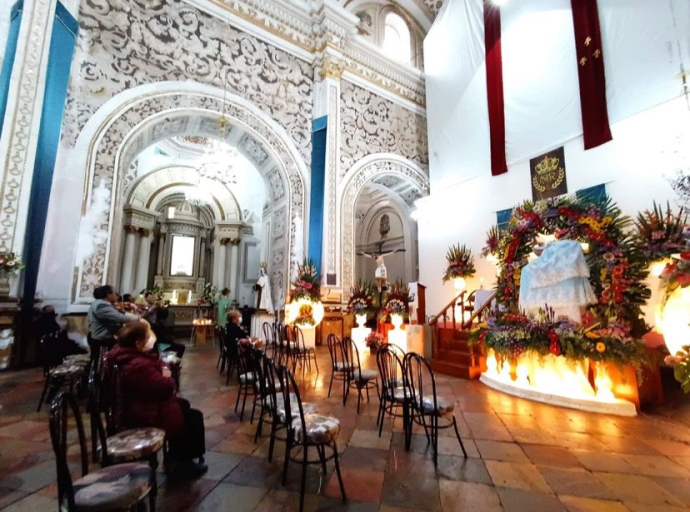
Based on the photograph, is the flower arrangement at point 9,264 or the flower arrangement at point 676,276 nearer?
the flower arrangement at point 676,276

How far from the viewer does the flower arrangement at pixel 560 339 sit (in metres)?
3.53

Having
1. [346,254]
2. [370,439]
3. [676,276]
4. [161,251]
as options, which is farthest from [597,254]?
[161,251]

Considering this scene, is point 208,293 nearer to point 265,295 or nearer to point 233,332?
point 265,295

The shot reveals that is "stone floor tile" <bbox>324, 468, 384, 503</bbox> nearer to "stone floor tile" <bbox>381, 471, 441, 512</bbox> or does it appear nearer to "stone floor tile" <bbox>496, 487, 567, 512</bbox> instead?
"stone floor tile" <bbox>381, 471, 441, 512</bbox>

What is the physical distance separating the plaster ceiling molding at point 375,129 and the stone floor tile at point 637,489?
784 centimetres

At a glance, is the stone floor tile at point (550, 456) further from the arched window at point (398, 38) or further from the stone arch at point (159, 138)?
the arched window at point (398, 38)

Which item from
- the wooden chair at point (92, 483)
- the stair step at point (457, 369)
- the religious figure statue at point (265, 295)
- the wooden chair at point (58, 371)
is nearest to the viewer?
the wooden chair at point (92, 483)

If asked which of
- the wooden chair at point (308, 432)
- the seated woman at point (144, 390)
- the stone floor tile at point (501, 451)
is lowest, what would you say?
the stone floor tile at point (501, 451)

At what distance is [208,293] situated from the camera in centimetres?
1108

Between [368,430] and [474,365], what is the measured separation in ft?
8.69

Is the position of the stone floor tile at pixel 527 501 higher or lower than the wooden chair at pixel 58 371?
lower

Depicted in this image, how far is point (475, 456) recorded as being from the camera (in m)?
2.37

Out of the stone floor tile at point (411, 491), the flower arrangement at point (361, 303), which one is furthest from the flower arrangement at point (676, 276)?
the flower arrangement at point (361, 303)

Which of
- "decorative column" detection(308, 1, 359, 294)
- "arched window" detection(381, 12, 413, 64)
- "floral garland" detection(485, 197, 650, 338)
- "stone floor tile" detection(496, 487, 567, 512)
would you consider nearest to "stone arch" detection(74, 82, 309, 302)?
"decorative column" detection(308, 1, 359, 294)
